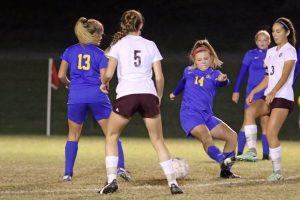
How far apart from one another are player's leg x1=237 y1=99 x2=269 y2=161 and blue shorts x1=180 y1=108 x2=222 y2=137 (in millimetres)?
2049

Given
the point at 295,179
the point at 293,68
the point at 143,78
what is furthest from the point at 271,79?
the point at 143,78

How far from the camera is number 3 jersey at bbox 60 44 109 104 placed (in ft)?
34.2

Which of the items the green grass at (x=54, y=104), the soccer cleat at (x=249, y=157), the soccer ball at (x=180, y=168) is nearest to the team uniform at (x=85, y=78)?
the soccer ball at (x=180, y=168)

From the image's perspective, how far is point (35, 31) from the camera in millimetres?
33094

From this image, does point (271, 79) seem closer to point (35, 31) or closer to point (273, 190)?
point (273, 190)

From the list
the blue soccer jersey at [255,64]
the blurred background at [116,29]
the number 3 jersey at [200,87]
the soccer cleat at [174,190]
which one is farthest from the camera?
the blurred background at [116,29]

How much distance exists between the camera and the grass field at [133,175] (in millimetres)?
9195

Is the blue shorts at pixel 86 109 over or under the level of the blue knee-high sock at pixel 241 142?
over

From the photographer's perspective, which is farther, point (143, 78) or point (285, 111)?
point (285, 111)

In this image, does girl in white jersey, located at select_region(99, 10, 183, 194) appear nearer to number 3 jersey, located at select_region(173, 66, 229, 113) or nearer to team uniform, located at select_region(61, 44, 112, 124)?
team uniform, located at select_region(61, 44, 112, 124)

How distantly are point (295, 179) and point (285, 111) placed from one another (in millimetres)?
853

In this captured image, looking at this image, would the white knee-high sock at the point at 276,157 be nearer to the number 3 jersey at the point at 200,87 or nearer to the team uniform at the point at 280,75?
the team uniform at the point at 280,75

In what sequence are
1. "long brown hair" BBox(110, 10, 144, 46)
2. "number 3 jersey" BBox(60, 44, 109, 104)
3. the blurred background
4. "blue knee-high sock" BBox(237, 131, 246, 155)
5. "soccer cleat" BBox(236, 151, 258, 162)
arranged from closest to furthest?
"long brown hair" BBox(110, 10, 144, 46)
"number 3 jersey" BBox(60, 44, 109, 104)
"soccer cleat" BBox(236, 151, 258, 162)
"blue knee-high sock" BBox(237, 131, 246, 155)
the blurred background

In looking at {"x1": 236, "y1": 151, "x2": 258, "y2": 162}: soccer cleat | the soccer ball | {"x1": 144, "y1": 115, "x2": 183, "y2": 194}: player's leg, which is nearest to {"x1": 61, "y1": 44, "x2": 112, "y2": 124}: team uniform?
the soccer ball
